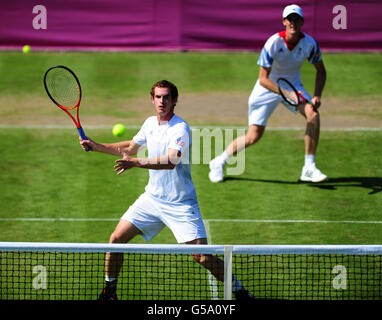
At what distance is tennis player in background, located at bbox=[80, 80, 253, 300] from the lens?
6.12 metres

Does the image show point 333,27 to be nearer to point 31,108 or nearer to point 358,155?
point 358,155

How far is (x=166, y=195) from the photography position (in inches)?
247

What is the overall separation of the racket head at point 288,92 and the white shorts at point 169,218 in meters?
3.53

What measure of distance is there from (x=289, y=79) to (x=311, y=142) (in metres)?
0.97

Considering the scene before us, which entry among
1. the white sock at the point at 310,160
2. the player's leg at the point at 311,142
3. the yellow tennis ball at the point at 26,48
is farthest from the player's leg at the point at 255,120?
the yellow tennis ball at the point at 26,48

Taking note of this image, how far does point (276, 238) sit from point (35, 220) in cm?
296

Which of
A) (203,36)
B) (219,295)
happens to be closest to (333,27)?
(203,36)

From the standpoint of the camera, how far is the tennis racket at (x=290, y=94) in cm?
930

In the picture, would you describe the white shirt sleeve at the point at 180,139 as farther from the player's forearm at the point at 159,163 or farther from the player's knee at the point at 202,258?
the player's knee at the point at 202,258

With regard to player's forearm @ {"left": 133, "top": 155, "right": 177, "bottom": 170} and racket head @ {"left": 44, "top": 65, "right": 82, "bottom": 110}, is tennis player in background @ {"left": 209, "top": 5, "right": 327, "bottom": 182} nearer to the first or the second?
racket head @ {"left": 44, "top": 65, "right": 82, "bottom": 110}

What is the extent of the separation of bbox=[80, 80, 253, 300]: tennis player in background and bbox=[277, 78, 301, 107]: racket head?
340 centimetres

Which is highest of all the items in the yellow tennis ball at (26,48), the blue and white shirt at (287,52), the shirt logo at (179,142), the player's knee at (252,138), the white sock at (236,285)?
the yellow tennis ball at (26,48)

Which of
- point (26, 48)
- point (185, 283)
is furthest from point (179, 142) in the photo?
point (26, 48)

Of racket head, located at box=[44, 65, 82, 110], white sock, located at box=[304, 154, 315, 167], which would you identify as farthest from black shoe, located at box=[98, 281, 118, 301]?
white sock, located at box=[304, 154, 315, 167]
